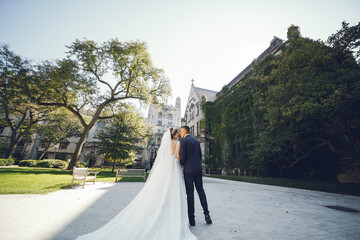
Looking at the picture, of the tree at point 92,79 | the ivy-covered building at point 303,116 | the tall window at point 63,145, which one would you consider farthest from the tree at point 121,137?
the tall window at point 63,145

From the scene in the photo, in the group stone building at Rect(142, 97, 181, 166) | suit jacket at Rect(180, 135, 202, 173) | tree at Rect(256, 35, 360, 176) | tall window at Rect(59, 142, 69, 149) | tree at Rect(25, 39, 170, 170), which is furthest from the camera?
stone building at Rect(142, 97, 181, 166)

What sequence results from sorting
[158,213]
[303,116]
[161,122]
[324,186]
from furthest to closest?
[161,122]
[324,186]
[303,116]
[158,213]

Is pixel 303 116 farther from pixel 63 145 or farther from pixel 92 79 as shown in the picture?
pixel 63 145

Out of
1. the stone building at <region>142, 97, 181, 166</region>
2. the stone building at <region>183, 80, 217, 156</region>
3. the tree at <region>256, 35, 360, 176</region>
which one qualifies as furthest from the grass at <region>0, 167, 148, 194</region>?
the stone building at <region>142, 97, 181, 166</region>

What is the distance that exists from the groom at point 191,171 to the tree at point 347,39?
10185 millimetres

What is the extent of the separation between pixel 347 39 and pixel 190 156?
1101 centimetres

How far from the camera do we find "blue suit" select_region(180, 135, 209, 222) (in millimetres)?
3543

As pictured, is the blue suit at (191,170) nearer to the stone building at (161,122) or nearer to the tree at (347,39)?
the tree at (347,39)

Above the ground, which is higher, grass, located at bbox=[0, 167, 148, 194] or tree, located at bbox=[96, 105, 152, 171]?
tree, located at bbox=[96, 105, 152, 171]

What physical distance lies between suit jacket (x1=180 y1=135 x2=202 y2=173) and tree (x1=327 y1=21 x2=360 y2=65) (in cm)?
1013

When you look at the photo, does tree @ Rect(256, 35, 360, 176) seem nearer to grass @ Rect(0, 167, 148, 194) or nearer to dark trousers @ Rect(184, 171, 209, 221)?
dark trousers @ Rect(184, 171, 209, 221)

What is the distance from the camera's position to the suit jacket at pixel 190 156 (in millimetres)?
3697

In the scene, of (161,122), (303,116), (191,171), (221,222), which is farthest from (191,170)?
(161,122)

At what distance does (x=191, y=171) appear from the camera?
3.64 m
